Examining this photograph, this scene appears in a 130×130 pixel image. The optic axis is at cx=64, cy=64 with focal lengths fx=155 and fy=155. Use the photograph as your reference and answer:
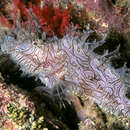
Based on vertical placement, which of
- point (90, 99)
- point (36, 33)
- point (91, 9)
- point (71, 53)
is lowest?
point (90, 99)

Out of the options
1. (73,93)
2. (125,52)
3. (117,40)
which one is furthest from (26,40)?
(125,52)

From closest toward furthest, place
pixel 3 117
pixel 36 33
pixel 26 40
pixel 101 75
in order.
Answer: pixel 3 117 < pixel 101 75 < pixel 26 40 < pixel 36 33

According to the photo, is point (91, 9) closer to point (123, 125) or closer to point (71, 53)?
point (71, 53)

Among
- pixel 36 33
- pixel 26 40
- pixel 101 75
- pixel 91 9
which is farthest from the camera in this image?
pixel 91 9

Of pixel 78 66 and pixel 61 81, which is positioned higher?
pixel 78 66

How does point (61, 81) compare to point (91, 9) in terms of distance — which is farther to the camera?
point (91, 9)

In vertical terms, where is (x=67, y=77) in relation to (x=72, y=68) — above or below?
below

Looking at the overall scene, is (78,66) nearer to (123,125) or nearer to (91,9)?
(123,125)
